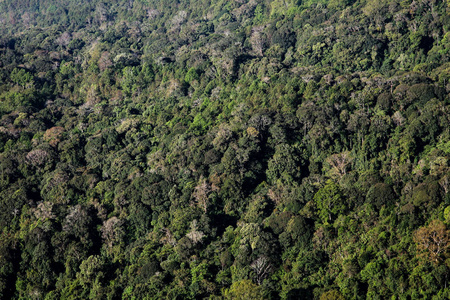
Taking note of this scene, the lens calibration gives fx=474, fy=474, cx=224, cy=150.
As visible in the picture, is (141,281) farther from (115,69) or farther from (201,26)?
(201,26)

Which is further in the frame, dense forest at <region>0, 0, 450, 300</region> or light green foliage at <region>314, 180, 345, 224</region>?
light green foliage at <region>314, 180, 345, 224</region>

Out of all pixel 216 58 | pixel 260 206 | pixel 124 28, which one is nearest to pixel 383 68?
pixel 216 58

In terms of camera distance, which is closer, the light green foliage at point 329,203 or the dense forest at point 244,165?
the dense forest at point 244,165

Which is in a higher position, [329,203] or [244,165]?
[244,165]

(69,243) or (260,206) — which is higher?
(69,243)

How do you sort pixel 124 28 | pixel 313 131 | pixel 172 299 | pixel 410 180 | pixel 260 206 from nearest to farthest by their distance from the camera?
pixel 172 299, pixel 410 180, pixel 260 206, pixel 313 131, pixel 124 28

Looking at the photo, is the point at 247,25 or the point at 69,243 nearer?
the point at 69,243

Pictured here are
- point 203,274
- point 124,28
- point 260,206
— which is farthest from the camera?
point 124,28

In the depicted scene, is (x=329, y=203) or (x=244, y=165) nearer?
(x=329, y=203)
